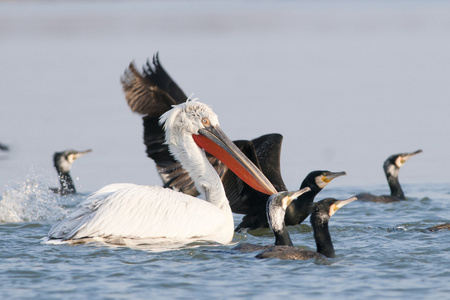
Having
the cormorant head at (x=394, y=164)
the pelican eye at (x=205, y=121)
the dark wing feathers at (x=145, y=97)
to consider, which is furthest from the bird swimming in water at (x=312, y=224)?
the cormorant head at (x=394, y=164)

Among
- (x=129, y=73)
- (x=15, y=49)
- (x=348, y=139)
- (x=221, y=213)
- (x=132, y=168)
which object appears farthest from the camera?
(x=15, y=49)

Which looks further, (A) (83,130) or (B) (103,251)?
(A) (83,130)

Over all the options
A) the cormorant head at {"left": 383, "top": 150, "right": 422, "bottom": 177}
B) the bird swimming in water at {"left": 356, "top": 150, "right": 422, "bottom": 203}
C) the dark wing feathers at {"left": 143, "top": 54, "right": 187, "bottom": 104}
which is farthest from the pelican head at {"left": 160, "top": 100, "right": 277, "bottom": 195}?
the cormorant head at {"left": 383, "top": 150, "right": 422, "bottom": 177}

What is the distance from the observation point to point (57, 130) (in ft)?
43.2

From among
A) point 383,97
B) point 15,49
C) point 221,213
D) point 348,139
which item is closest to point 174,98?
point 221,213

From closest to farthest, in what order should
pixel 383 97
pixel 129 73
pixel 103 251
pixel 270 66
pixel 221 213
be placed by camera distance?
pixel 103 251
pixel 221 213
pixel 129 73
pixel 383 97
pixel 270 66

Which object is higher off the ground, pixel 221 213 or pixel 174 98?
pixel 174 98

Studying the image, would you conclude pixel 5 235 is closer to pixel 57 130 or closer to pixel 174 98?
pixel 174 98

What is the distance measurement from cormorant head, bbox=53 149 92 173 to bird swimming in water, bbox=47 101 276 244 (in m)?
3.33

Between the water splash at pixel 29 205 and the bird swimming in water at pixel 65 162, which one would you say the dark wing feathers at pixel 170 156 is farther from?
the bird swimming in water at pixel 65 162

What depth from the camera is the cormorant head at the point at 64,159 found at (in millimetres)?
10742

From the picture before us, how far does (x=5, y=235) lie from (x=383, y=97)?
9598 mm

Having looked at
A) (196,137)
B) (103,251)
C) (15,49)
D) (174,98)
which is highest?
(15,49)

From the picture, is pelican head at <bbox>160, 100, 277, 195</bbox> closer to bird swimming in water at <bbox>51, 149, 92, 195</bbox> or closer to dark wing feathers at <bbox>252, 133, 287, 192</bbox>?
dark wing feathers at <bbox>252, 133, 287, 192</bbox>
